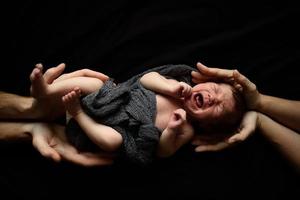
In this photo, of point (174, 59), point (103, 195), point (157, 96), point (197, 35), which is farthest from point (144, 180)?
point (197, 35)

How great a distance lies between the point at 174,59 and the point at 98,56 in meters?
0.26

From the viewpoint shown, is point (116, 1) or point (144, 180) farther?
point (116, 1)

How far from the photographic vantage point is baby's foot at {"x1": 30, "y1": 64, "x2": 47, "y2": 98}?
1.13 m

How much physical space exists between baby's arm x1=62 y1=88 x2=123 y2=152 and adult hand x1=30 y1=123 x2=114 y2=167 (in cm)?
6

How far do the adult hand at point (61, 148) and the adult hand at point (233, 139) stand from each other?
0.96ft

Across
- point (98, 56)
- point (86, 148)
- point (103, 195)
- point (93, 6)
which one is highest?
point (93, 6)

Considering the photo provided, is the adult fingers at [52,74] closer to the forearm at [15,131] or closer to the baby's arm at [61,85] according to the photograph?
the baby's arm at [61,85]

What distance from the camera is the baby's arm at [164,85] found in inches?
48.8

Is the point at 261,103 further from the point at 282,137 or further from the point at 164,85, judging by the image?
the point at 164,85

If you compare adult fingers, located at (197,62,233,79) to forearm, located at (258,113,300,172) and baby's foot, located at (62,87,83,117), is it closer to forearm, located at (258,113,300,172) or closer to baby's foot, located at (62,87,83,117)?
forearm, located at (258,113,300,172)

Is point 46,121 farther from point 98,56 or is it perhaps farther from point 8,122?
point 98,56

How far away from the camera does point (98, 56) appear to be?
4.68ft

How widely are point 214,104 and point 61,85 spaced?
1.51 ft

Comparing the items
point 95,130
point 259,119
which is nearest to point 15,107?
point 95,130
